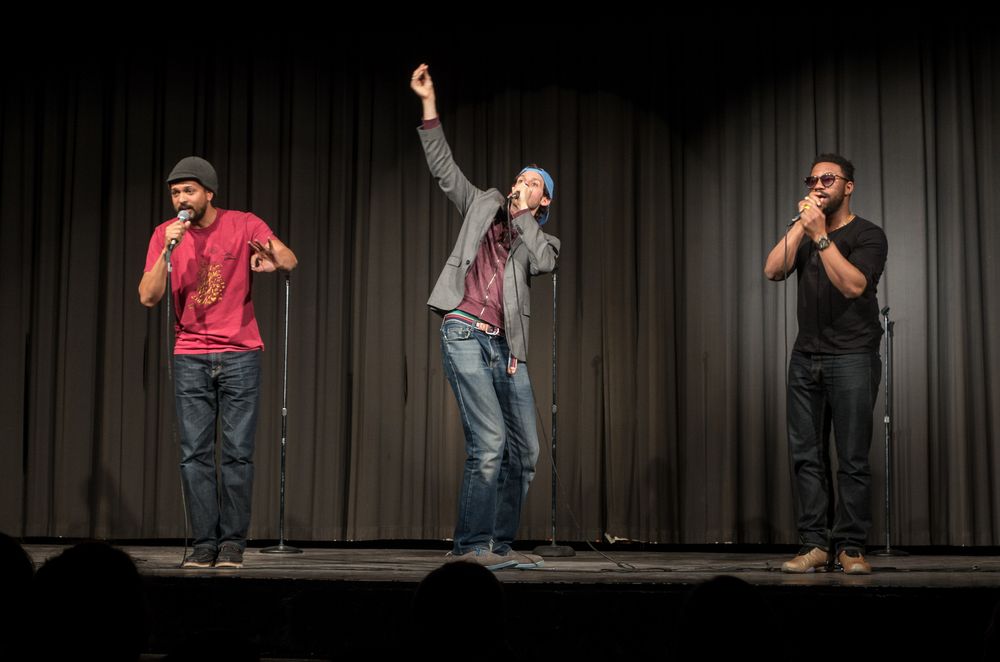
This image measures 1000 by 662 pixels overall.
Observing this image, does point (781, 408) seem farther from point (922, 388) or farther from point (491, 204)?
point (491, 204)

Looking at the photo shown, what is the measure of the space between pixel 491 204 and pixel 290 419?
3064 mm

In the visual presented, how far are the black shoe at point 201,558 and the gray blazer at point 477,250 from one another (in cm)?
139

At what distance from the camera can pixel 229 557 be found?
4.26 metres

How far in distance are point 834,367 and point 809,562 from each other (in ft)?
2.52

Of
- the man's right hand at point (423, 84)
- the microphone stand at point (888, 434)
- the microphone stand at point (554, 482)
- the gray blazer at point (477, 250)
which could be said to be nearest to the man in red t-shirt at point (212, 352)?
the gray blazer at point (477, 250)

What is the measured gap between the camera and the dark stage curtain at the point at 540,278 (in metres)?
6.16

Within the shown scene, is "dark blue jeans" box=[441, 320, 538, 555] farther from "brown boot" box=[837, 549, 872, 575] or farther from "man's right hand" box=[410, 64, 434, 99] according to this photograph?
"brown boot" box=[837, 549, 872, 575]

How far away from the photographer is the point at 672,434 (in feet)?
20.7

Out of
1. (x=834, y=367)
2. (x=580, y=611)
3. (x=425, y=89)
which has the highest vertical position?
(x=425, y=89)

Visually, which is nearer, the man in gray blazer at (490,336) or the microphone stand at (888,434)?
the man in gray blazer at (490,336)

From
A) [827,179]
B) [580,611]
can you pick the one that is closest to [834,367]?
[827,179]

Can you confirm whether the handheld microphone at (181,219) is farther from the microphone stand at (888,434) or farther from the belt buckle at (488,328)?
the microphone stand at (888,434)

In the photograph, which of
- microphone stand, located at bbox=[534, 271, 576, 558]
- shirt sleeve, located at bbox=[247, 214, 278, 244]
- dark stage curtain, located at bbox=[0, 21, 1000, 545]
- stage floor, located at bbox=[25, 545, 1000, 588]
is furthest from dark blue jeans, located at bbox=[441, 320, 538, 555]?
dark stage curtain, located at bbox=[0, 21, 1000, 545]

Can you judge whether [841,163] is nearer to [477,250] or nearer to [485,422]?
[477,250]
